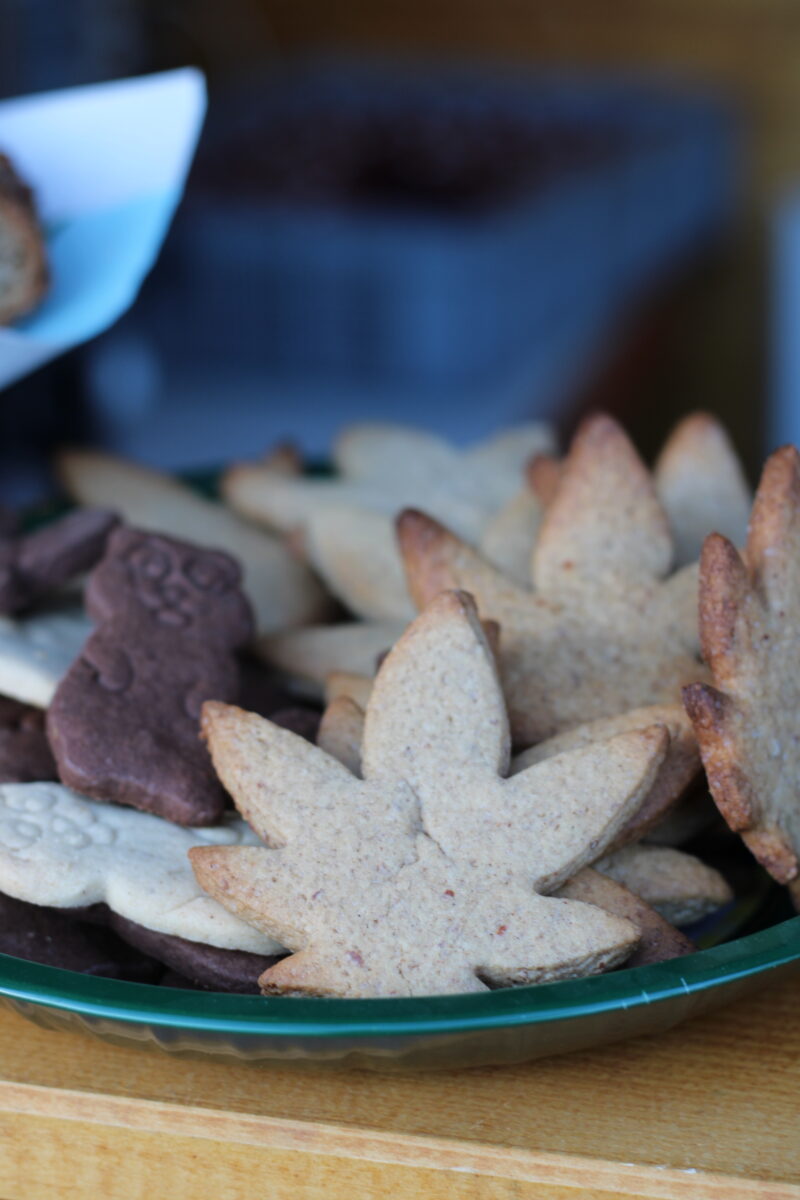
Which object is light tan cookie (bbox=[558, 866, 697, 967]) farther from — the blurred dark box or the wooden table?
the blurred dark box

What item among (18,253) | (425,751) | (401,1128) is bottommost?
(401,1128)

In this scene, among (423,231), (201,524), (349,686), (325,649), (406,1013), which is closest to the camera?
(406,1013)

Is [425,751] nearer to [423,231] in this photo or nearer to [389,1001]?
[389,1001]

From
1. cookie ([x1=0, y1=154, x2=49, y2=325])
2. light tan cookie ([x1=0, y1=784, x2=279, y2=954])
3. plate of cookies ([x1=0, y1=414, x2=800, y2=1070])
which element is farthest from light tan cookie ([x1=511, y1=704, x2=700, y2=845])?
cookie ([x1=0, y1=154, x2=49, y2=325])

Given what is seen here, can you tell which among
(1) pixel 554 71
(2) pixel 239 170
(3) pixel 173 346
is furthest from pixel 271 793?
(1) pixel 554 71

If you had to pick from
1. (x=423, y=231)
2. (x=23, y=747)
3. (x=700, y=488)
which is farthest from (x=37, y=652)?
(x=423, y=231)

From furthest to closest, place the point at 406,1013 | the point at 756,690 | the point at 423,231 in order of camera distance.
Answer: the point at 423,231 → the point at 756,690 → the point at 406,1013
